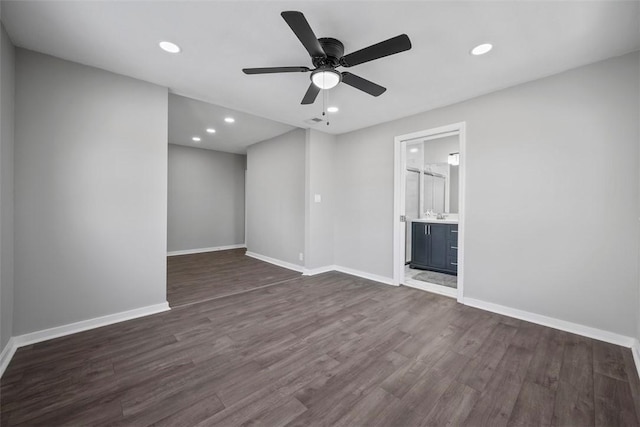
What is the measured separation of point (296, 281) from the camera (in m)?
4.20

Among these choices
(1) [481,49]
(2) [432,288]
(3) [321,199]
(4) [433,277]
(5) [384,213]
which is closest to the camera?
(1) [481,49]

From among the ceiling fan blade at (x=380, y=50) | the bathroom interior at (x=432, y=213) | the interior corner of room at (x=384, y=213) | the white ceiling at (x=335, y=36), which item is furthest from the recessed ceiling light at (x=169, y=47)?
the bathroom interior at (x=432, y=213)

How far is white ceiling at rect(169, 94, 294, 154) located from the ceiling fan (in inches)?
86.3

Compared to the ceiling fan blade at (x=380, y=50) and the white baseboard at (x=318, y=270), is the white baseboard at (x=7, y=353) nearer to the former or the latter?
the white baseboard at (x=318, y=270)

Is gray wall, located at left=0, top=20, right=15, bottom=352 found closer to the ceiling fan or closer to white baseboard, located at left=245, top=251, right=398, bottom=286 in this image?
the ceiling fan

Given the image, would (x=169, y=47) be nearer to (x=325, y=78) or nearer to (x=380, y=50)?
(x=325, y=78)

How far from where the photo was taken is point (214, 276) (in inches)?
177

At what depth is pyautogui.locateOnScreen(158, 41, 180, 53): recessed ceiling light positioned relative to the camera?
7.20 feet

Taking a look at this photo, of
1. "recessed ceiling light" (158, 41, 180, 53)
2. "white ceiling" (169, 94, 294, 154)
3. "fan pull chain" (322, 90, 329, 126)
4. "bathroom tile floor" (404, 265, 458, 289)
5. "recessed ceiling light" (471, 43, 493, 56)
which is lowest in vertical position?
"bathroom tile floor" (404, 265, 458, 289)

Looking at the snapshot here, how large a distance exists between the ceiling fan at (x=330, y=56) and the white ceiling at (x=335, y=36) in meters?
0.17

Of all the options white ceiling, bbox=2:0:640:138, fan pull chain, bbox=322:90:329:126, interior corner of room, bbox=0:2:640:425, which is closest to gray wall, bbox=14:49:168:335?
interior corner of room, bbox=0:2:640:425

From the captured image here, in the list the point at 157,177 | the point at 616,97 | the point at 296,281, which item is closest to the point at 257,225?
the point at 296,281

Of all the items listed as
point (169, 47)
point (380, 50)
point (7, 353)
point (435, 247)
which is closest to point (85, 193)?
point (7, 353)

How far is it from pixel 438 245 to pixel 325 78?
3.74m
